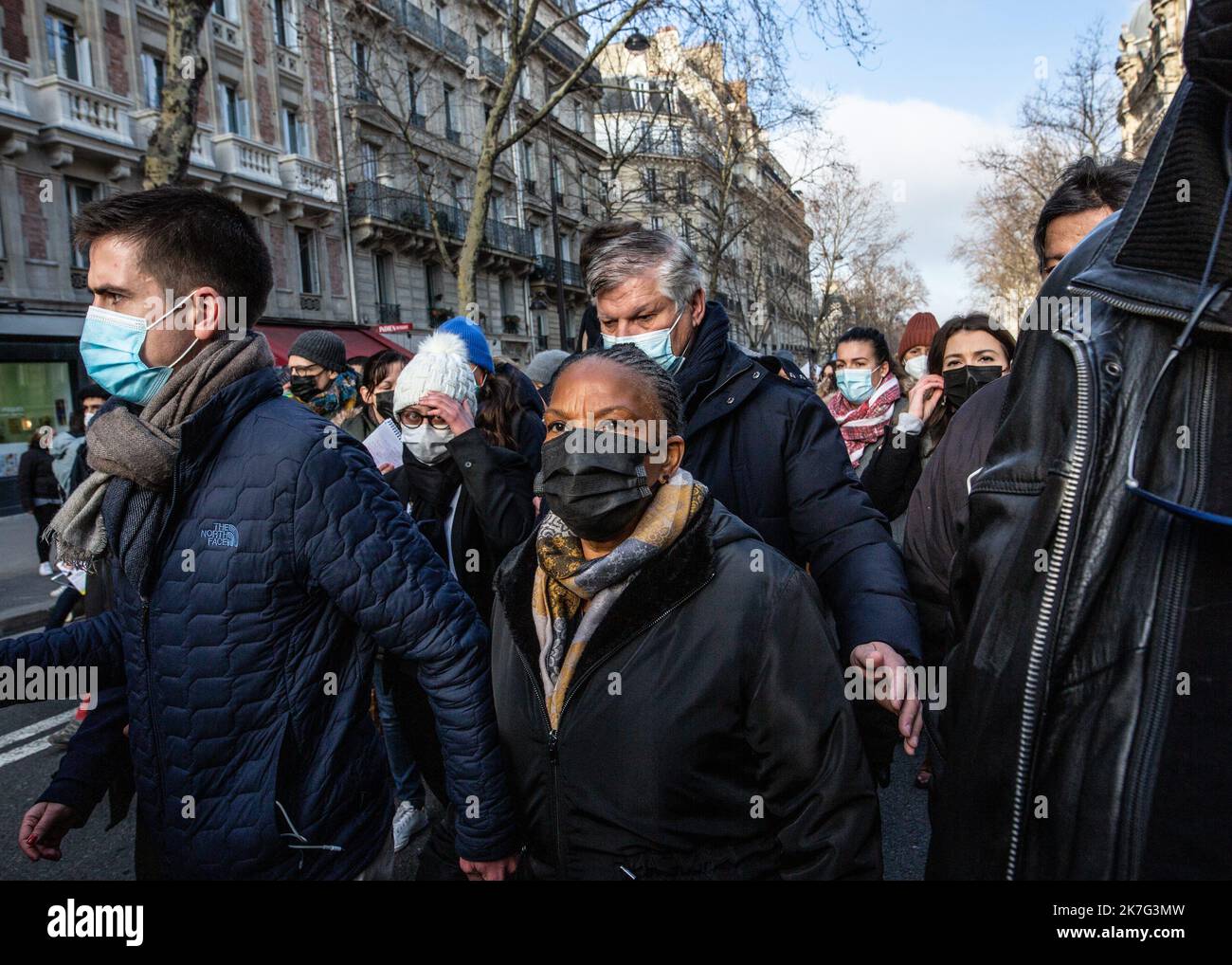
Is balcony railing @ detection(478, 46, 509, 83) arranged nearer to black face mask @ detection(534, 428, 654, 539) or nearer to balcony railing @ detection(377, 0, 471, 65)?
balcony railing @ detection(377, 0, 471, 65)

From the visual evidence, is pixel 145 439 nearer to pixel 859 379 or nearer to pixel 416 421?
pixel 416 421

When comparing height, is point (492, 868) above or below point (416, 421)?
below

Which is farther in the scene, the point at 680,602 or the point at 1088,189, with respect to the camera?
the point at 1088,189

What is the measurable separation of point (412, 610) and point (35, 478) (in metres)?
10.2

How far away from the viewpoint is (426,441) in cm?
312

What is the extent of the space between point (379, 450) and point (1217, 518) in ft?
11.7

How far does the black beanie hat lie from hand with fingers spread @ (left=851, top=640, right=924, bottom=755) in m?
3.68

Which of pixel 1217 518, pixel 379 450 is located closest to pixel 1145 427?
pixel 1217 518

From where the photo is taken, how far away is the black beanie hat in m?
4.64

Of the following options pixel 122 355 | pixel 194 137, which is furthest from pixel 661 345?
pixel 194 137

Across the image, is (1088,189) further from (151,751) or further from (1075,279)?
(151,751)

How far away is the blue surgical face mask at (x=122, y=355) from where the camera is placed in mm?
1824

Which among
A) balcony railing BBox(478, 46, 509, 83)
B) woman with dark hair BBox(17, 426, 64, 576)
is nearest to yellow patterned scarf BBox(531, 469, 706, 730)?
woman with dark hair BBox(17, 426, 64, 576)

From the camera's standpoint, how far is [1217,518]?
0.84 m
